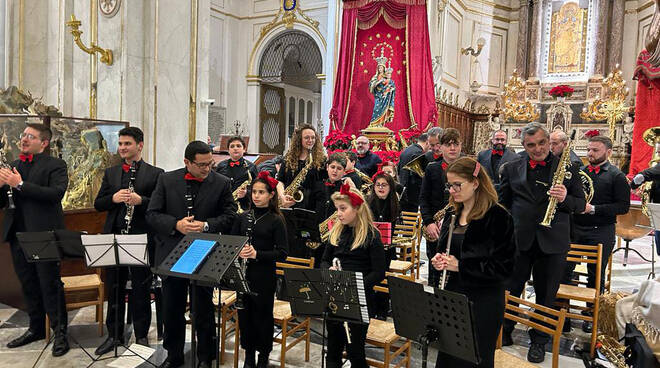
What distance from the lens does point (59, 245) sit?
4051 millimetres

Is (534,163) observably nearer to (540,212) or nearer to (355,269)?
(540,212)

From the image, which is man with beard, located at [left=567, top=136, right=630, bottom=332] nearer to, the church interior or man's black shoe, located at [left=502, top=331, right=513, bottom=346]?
the church interior

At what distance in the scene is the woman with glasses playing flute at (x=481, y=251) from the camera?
8.93ft

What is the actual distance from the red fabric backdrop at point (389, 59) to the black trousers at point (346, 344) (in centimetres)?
868

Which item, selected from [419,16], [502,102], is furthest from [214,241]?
[502,102]

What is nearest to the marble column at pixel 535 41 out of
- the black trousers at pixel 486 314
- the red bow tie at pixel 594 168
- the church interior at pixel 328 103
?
the church interior at pixel 328 103

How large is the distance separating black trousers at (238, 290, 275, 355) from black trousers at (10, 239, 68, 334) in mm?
1693

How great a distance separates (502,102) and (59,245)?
656 inches

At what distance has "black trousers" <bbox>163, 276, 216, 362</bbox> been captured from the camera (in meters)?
3.85

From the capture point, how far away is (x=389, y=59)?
12.2 meters

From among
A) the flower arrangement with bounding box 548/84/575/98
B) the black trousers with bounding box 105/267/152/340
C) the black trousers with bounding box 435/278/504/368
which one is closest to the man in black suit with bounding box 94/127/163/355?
the black trousers with bounding box 105/267/152/340

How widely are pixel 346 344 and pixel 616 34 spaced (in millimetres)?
17615

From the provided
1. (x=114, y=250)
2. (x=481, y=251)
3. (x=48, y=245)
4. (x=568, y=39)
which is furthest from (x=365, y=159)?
(x=568, y=39)

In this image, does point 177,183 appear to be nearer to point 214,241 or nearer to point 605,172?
point 214,241
